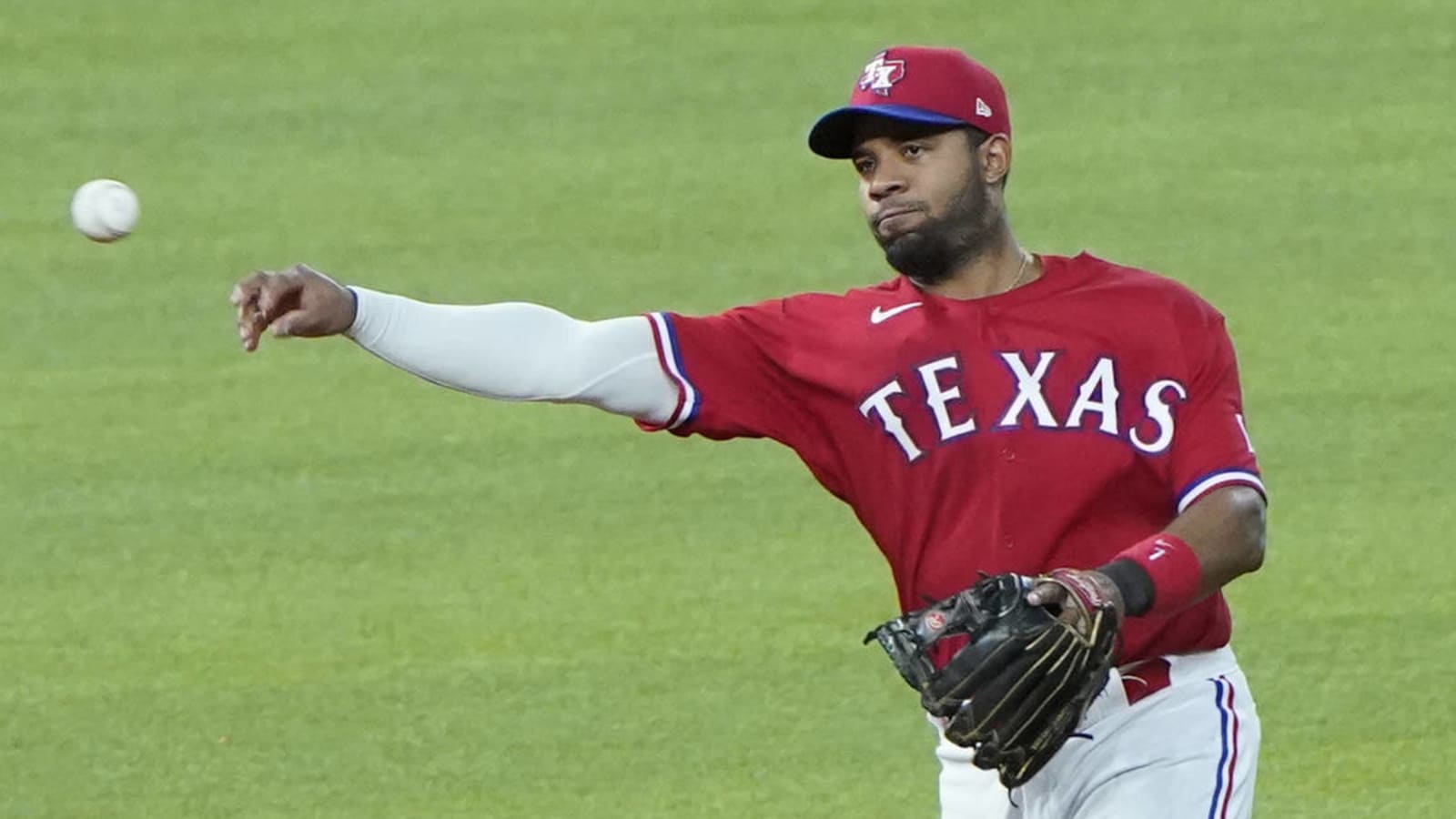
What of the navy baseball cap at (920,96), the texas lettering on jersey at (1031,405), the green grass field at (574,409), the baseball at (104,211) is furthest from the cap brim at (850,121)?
the baseball at (104,211)

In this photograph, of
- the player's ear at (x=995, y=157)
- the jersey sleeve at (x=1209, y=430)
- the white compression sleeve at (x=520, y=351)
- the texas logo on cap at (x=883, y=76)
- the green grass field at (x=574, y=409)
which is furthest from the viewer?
the green grass field at (x=574, y=409)

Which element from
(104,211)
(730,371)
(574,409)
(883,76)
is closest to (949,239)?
(883,76)

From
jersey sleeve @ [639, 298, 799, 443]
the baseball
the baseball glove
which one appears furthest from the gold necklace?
→ the baseball

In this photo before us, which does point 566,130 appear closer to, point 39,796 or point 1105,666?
point 39,796

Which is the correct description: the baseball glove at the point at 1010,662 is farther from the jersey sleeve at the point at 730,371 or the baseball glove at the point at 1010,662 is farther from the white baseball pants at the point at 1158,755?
the jersey sleeve at the point at 730,371

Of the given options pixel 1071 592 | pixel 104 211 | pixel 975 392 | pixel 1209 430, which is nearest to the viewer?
pixel 1071 592

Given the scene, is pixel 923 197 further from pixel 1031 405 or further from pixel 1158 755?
pixel 1158 755

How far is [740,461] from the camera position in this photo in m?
9.60

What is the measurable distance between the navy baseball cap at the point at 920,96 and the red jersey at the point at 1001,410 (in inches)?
11.4

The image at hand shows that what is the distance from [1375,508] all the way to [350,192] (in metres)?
4.90

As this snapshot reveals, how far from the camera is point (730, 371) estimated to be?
190 inches

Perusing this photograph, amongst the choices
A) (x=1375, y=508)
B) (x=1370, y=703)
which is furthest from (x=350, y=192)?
(x=1370, y=703)

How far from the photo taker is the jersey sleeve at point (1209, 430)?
14.7ft

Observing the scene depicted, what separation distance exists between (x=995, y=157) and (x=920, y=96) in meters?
0.22
